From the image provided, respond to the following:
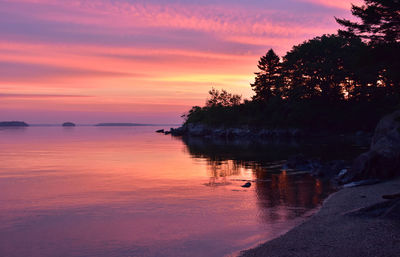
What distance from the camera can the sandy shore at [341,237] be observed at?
9883 millimetres

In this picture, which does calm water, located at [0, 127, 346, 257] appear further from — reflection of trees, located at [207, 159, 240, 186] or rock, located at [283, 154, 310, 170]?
rock, located at [283, 154, 310, 170]

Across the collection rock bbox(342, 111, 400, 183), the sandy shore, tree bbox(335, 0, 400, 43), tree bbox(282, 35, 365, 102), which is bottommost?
the sandy shore

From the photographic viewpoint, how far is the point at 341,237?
1114 cm

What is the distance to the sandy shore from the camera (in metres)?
9.88

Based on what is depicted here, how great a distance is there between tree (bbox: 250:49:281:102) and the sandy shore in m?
86.7

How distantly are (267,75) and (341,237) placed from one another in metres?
92.0

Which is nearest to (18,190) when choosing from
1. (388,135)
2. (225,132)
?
(388,135)

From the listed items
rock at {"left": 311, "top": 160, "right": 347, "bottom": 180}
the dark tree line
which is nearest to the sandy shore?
rock at {"left": 311, "top": 160, "right": 347, "bottom": 180}

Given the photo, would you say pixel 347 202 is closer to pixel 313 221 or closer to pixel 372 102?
pixel 313 221

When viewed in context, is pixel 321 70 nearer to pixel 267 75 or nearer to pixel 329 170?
pixel 267 75

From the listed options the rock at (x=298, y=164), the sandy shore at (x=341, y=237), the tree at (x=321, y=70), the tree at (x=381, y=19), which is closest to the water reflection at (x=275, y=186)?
the rock at (x=298, y=164)

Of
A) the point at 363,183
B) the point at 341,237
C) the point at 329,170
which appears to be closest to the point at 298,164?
the point at 329,170

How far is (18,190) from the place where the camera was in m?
21.8

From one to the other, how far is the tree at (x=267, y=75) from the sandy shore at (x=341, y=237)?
86.7 m
